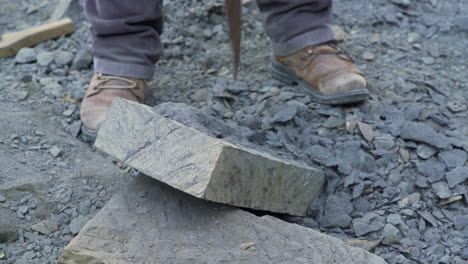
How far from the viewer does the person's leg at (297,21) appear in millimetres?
2592

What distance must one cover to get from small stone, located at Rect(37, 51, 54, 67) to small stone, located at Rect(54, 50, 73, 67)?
24 mm

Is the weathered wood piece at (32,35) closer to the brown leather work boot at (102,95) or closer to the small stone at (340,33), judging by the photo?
the brown leather work boot at (102,95)

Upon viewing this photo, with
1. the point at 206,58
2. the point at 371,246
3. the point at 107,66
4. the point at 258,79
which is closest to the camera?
the point at 371,246

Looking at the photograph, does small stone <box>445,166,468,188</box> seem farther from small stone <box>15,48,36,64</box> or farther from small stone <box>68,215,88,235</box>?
small stone <box>15,48,36,64</box>

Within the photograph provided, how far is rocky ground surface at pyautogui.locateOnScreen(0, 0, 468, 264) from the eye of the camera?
1.93m

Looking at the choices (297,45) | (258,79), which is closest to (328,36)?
(297,45)

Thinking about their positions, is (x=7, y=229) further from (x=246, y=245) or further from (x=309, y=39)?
(x=309, y=39)

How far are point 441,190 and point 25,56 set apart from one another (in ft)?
6.60

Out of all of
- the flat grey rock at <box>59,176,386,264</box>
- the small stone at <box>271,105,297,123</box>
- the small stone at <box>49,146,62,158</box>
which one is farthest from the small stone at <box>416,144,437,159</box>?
the small stone at <box>49,146,62,158</box>

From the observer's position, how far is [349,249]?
5.34 ft

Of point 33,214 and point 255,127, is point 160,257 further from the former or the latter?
point 255,127

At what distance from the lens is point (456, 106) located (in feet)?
8.02

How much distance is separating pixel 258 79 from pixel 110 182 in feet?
3.11

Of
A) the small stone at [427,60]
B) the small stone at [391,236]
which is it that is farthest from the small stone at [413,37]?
the small stone at [391,236]
